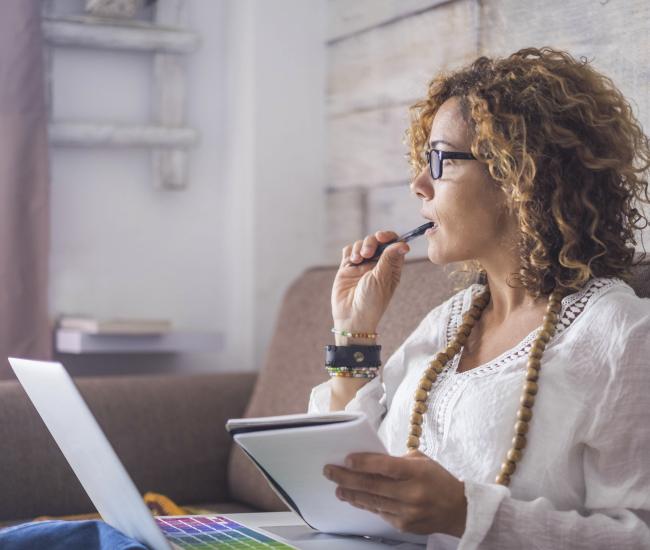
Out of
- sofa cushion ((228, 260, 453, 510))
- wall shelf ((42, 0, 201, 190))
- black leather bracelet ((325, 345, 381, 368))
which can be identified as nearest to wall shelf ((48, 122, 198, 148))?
wall shelf ((42, 0, 201, 190))

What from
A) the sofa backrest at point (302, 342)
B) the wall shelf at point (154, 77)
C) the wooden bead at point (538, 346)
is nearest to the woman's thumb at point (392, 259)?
the sofa backrest at point (302, 342)

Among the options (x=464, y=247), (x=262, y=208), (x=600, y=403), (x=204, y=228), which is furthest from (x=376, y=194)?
(x=600, y=403)

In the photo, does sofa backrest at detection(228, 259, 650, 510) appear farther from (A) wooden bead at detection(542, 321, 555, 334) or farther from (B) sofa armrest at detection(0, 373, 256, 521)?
(A) wooden bead at detection(542, 321, 555, 334)

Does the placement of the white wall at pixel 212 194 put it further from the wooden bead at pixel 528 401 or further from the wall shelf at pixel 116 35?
the wooden bead at pixel 528 401

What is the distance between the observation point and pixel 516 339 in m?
1.36

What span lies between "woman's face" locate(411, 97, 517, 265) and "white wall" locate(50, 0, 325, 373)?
1283mm

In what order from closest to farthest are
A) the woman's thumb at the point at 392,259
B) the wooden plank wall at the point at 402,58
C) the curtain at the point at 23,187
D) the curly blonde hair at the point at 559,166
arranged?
the curly blonde hair at the point at 559,166, the woman's thumb at the point at 392,259, the wooden plank wall at the point at 402,58, the curtain at the point at 23,187

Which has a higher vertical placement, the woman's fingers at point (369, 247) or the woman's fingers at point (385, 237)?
the woman's fingers at point (385, 237)

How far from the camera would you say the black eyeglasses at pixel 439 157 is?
1.39 metres

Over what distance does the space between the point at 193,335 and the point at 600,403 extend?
1.45 m

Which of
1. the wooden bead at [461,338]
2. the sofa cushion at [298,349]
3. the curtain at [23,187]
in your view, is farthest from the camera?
the curtain at [23,187]

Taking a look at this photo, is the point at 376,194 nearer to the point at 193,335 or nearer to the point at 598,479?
the point at 193,335

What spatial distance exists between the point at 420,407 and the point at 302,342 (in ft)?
2.55

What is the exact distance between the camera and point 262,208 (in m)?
2.66
